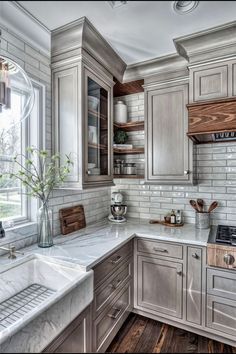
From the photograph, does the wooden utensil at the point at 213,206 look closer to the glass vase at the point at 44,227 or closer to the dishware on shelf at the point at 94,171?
the dishware on shelf at the point at 94,171

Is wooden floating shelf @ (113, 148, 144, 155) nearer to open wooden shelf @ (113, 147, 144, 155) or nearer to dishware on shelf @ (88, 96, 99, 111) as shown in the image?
open wooden shelf @ (113, 147, 144, 155)

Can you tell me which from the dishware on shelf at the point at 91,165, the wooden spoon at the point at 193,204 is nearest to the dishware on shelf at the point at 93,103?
the dishware on shelf at the point at 91,165

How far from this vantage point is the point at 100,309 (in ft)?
3.80

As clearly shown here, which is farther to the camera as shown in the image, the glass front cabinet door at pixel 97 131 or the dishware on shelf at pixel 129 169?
the dishware on shelf at pixel 129 169

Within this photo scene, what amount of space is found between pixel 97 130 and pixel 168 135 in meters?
0.63

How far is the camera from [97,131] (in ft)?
5.57

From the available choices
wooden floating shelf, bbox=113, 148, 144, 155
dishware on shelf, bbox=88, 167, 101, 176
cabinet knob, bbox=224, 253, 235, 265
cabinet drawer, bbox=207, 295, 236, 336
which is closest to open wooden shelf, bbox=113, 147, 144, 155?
wooden floating shelf, bbox=113, 148, 144, 155

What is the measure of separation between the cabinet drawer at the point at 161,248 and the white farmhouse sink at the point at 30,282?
74 centimetres

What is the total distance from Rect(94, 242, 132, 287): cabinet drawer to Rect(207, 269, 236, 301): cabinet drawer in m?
0.61

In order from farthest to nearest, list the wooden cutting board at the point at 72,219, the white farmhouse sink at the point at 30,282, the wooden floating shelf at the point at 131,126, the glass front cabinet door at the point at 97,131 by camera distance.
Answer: the wooden floating shelf at the point at 131,126
the wooden cutting board at the point at 72,219
the glass front cabinet door at the point at 97,131
the white farmhouse sink at the point at 30,282

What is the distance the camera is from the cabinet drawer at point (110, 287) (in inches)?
44.8

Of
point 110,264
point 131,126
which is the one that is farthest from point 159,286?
point 131,126

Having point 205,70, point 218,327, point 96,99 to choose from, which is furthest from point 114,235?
point 205,70

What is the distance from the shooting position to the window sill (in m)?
1.34
